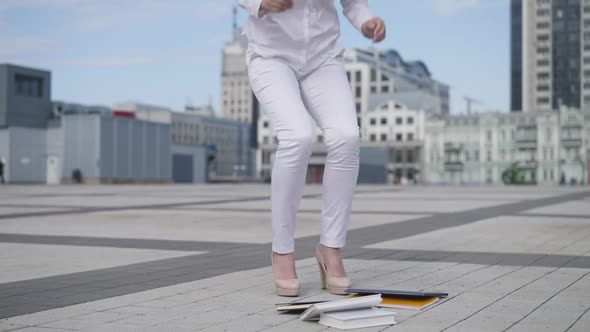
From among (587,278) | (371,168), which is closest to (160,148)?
(371,168)

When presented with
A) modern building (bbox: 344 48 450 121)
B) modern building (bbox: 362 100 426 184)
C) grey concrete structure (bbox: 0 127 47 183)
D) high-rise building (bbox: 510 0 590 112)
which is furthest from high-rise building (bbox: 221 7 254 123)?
grey concrete structure (bbox: 0 127 47 183)

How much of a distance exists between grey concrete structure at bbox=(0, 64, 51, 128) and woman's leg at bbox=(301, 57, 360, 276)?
2070 inches

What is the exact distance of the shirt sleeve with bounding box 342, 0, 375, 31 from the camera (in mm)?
3967

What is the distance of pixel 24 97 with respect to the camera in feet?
177

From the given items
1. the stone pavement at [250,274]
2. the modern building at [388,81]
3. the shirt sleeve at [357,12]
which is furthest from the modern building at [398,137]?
the shirt sleeve at [357,12]

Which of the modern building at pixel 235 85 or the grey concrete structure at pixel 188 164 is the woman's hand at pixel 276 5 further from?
the modern building at pixel 235 85

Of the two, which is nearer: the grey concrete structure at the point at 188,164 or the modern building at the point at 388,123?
the grey concrete structure at the point at 188,164

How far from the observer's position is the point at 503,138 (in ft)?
283

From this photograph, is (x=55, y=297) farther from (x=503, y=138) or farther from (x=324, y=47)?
(x=503, y=138)

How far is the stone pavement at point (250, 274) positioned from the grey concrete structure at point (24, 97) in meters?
47.0

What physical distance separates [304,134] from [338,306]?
40.0 inches

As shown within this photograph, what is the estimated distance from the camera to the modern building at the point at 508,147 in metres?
81.8

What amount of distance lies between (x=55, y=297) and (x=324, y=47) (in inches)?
73.0

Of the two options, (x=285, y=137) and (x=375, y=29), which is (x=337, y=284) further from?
(x=375, y=29)
